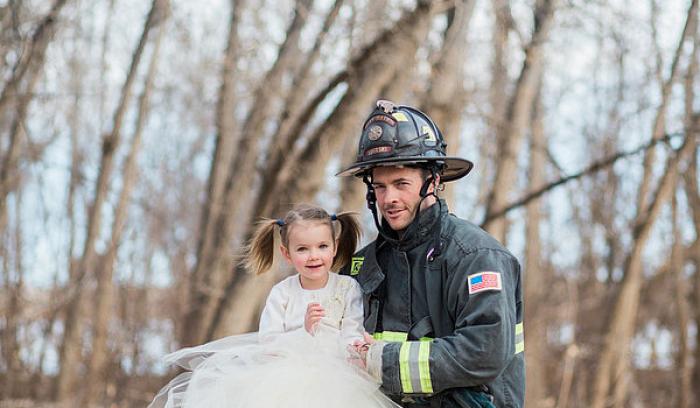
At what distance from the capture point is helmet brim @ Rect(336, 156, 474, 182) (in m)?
3.67

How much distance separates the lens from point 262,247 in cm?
430

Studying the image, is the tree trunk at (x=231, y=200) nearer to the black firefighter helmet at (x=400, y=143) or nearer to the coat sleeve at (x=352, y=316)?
the coat sleeve at (x=352, y=316)

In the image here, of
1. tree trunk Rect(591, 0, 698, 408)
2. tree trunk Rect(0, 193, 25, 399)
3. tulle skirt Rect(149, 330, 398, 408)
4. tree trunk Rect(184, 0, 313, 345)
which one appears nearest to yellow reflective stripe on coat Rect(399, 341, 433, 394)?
tulle skirt Rect(149, 330, 398, 408)

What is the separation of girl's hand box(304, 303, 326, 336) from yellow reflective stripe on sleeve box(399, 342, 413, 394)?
0.49 meters

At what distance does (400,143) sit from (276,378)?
1.07 m

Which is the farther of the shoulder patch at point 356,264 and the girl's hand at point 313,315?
the shoulder patch at point 356,264

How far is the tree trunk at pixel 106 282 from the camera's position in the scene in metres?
12.0

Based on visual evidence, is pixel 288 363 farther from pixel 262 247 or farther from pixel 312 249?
pixel 262 247

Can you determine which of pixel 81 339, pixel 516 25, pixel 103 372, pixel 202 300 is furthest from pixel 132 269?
pixel 516 25

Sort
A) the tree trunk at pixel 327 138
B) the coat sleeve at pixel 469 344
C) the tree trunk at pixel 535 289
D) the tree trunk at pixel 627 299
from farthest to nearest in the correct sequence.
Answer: the tree trunk at pixel 535 289 < the tree trunk at pixel 627 299 < the tree trunk at pixel 327 138 < the coat sleeve at pixel 469 344

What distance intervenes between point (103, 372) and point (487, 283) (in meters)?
9.69

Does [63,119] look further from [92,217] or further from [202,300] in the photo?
[202,300]

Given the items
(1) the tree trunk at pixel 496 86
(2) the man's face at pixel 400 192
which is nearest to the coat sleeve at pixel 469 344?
(2) the man's face at pixel 400 192

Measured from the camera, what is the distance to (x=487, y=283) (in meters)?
3.36
